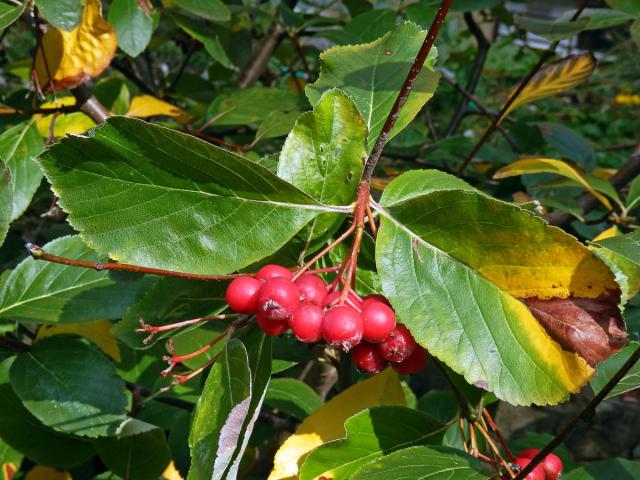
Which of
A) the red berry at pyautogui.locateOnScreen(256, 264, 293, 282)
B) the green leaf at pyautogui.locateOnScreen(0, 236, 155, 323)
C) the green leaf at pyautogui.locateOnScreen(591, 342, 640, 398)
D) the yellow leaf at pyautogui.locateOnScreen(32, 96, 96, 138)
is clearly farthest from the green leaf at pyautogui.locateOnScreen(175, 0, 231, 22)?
the green leaf at pyautogui.locateOnScreen(591, 342, 640, 398)

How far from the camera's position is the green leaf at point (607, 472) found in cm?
104

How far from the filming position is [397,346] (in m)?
0.78

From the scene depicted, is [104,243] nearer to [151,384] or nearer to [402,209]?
[402,209]

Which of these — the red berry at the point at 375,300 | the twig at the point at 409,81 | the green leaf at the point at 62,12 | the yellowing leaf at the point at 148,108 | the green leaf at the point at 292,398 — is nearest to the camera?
the twig at the point at 409,81

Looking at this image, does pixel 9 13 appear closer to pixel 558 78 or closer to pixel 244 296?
pixel 244 296

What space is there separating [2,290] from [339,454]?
0.68 m

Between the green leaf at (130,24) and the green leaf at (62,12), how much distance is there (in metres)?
0.28

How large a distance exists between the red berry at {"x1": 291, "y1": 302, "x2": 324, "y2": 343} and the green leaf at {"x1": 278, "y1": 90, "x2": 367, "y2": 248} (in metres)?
0.13

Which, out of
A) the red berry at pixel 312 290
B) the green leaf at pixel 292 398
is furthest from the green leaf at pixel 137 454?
the red berry at pixel 312 290

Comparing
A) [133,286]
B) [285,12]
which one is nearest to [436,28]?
[133,286]

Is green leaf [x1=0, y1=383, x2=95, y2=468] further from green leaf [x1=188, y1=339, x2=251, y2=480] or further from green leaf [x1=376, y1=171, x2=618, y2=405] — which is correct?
green leaf [x1=376, y1=171, x2=618, y2=405]

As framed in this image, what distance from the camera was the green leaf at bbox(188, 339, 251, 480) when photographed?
2.45 ft

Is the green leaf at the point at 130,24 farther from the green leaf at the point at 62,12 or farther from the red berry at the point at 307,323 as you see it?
the red berry at the point at 307,323

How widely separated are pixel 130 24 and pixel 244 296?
101 centimetres
